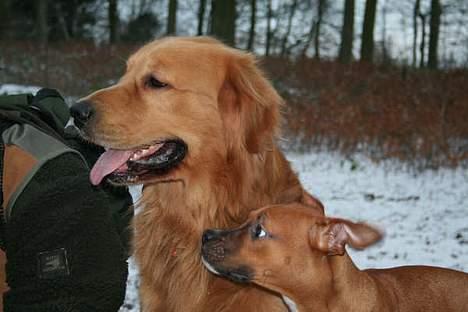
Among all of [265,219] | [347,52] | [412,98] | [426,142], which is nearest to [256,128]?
[265,219]

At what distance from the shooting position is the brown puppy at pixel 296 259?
11.7ft

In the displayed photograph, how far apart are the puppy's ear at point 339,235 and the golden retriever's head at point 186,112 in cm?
Result: 64

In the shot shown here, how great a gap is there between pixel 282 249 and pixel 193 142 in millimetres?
903

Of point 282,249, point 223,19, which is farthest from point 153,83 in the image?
point 223,19

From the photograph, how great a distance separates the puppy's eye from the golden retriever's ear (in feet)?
1.57

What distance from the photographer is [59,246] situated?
309cm

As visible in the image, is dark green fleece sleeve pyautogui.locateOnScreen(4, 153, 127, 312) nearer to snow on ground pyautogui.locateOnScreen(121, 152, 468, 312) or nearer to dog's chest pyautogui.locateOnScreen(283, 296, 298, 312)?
dog's chest pyautogui.locateOnScreen(283, 296, 298, 312)

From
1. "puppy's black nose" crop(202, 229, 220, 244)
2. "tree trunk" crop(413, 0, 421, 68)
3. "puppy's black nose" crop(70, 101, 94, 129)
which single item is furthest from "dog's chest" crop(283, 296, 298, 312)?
"tree trunk" crop(413, 0, 421, 68)

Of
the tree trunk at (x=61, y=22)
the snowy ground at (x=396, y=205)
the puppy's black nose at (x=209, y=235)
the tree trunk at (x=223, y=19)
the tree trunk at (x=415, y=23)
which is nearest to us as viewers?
the puppy's black nose at (x=209, y=235)

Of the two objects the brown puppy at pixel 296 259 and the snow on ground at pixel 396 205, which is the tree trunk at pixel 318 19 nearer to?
the snow on ground at pixel 396 205

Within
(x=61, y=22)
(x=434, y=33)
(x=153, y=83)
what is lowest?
(x=153, y=83)

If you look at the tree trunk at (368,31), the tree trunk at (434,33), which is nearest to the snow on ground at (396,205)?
the tree trunk at (368,31)

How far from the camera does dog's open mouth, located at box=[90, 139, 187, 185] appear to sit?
344cm

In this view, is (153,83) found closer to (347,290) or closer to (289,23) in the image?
(347,290)
